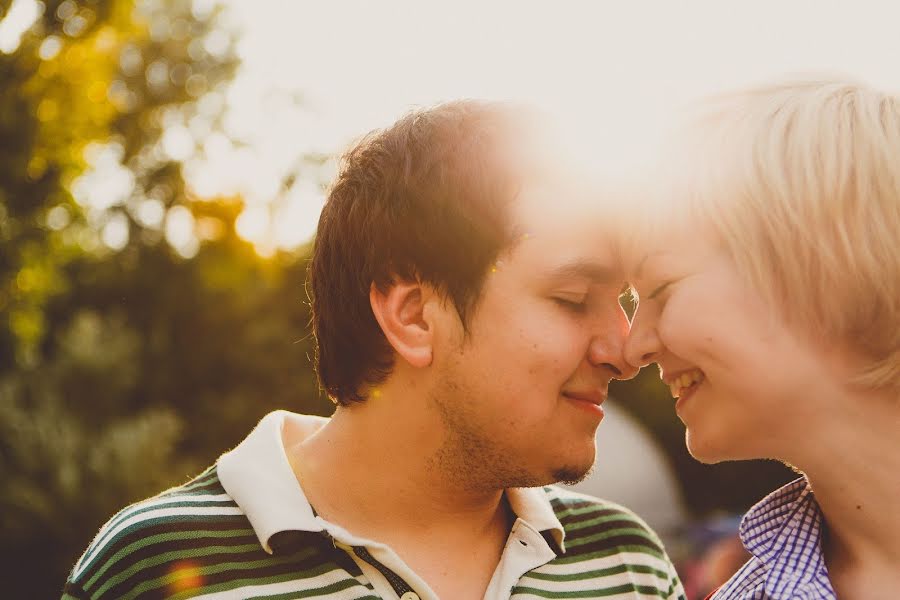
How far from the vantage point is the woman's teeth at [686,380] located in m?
2.47

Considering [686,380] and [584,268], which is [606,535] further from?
[584,268]

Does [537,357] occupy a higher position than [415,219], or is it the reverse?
[415,219]

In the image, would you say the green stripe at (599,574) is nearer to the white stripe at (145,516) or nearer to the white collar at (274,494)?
the white collar at (274,494)

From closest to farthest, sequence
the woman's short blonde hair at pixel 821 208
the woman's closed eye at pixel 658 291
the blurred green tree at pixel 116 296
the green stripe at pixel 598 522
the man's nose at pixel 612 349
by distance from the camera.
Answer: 1. the woman's short blonde hair at pixel 821 208
2. the woman's closed eye at pixel 658 291
3. the man's nose at pixel 612 349
4. the green stripe at pixel 598 522
5. the blurred green tree at pixel 116 296

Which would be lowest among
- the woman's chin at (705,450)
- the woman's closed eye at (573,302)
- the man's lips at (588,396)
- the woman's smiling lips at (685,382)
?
the woman's chin at (705,450)

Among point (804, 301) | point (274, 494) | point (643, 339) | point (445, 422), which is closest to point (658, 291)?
point (643, 339)

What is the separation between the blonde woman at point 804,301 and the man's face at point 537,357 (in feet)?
1.71

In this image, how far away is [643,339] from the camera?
256 cm

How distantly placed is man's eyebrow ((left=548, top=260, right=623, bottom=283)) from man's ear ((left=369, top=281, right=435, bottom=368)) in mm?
440

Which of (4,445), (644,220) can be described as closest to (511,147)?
(644,220)

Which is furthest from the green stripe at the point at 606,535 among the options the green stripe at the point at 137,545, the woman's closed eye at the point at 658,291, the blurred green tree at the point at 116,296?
the blurred green tree at the point at 116,296

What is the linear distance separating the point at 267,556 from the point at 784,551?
1.36 m

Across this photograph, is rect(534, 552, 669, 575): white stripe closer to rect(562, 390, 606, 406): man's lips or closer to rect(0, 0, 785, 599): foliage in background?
rect(562, 390, 606, 406): man's lips

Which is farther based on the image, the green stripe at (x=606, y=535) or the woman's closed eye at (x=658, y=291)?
the green stripe at (x=606, y=535)
